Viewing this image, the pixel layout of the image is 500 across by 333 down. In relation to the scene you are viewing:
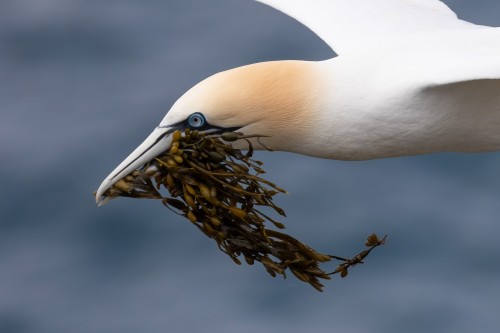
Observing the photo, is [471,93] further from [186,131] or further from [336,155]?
[186,131]

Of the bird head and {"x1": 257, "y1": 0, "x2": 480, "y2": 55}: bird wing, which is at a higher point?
{"x1": 257, "y1": 0, "x2": 480, "y2": 55}: bird wing

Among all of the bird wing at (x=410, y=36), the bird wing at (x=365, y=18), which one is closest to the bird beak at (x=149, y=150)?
the bird wing at (x=410, y=36)

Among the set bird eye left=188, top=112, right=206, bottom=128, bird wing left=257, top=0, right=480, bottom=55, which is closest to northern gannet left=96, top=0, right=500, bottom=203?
bird eye left=188, top=112, right=206, bottom=128

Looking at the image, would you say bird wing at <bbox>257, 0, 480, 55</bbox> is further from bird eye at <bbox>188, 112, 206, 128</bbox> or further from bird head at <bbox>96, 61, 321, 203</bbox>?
bird eye at <bbox>188, 112, 206, 128</bbox>

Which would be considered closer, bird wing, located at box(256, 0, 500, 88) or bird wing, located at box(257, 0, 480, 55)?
bird wing, located at box(256, 0, 500, 88)

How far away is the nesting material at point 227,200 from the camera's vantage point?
24.5 ft

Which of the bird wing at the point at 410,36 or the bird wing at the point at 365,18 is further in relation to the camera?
the bird wing at the point at 365,18

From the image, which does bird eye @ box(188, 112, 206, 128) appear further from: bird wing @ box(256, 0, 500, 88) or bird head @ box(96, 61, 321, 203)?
bird wing @ box(256, 0, 500, 88)

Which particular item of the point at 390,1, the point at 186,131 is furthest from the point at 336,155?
the point at 390,1

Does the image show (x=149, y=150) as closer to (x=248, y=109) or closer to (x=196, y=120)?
(x=196, y=120)

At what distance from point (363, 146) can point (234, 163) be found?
56 centimetres

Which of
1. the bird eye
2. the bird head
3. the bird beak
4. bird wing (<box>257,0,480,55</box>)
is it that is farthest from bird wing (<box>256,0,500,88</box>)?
the bird beak

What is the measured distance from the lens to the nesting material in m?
7.47

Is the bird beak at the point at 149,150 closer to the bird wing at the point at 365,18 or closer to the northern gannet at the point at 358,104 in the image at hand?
the northern gannet at the point at 358,104
